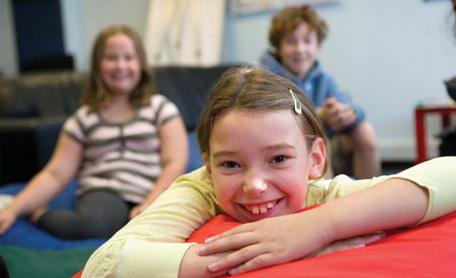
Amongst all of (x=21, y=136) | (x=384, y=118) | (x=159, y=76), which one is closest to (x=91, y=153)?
(x=21, y=136)

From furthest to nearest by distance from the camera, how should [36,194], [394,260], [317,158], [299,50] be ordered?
[299,50], [36,194], [317,158], [394,260]

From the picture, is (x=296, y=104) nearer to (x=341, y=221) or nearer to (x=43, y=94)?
(x=341, y=221)

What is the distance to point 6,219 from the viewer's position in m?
1.81

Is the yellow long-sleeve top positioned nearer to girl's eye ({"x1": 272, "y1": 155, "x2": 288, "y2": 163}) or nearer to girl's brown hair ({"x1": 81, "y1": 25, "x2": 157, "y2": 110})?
girl's eye ({"x1": 272, "y1": 155, "x2": 288, "y2": 163})

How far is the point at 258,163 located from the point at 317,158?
0.52 feet

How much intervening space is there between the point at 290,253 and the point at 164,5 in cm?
458

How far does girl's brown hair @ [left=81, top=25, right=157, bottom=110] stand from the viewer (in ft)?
6.80

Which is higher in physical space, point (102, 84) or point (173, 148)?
point (102, 84)

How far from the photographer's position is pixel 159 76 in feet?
12.6

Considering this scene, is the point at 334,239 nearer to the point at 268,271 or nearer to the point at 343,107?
the point at 268,271

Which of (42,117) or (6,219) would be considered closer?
(6,219)

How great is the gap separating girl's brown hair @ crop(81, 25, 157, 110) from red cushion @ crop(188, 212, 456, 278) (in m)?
1.47

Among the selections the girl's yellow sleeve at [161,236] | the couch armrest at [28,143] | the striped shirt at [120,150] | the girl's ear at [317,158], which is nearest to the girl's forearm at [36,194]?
the striped shirt at [120,150]

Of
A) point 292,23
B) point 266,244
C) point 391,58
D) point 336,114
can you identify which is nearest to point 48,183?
point 336,114
